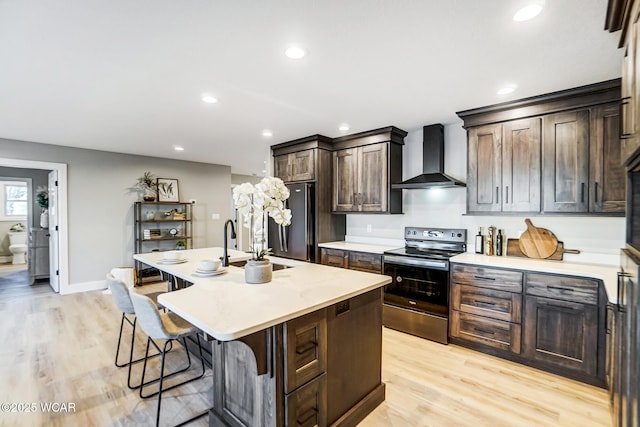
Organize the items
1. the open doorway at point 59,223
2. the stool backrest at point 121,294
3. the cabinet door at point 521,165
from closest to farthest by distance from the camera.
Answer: the stool backrest at point 121,294, the cabinet door at point 521,165, the open doorway at point 59,223

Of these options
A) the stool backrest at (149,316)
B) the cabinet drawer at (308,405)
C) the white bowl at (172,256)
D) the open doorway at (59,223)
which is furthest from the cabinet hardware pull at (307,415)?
the open doorway at (59,223)

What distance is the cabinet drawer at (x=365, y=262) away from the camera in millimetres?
3598

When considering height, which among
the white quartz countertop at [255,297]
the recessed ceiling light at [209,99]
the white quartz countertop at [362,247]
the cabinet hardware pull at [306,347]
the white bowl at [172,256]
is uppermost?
the recessed ceiling light at [209,99]

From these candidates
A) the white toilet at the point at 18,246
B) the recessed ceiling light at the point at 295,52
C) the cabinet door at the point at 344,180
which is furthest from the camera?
the white toilet at the point at 18,246

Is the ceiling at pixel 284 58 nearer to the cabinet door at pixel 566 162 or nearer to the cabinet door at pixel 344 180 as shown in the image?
the cabinet door at pixel 566 162

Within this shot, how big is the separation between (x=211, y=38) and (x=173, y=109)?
156cm

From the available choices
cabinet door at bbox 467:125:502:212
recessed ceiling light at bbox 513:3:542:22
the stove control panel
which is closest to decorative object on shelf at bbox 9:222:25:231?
the stove control panel

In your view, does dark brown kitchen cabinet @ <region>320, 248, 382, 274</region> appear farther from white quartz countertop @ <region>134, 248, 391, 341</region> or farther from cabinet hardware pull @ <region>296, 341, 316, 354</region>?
cabinet hardware pull @ <region>296, 341, 316, 354</region>

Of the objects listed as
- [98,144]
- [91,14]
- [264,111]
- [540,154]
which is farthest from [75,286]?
[540,154]

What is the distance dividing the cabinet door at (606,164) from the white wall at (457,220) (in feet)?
0.88

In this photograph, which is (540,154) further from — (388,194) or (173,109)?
(173,109)

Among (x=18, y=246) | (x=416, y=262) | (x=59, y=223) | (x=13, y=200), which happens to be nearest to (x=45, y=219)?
(x=59, y=223)

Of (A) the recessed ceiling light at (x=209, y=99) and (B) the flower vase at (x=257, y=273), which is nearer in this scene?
(B) the flower vase at (x=257, y=273)

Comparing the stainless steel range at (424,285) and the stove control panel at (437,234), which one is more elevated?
the stove control panel at (437,234)
